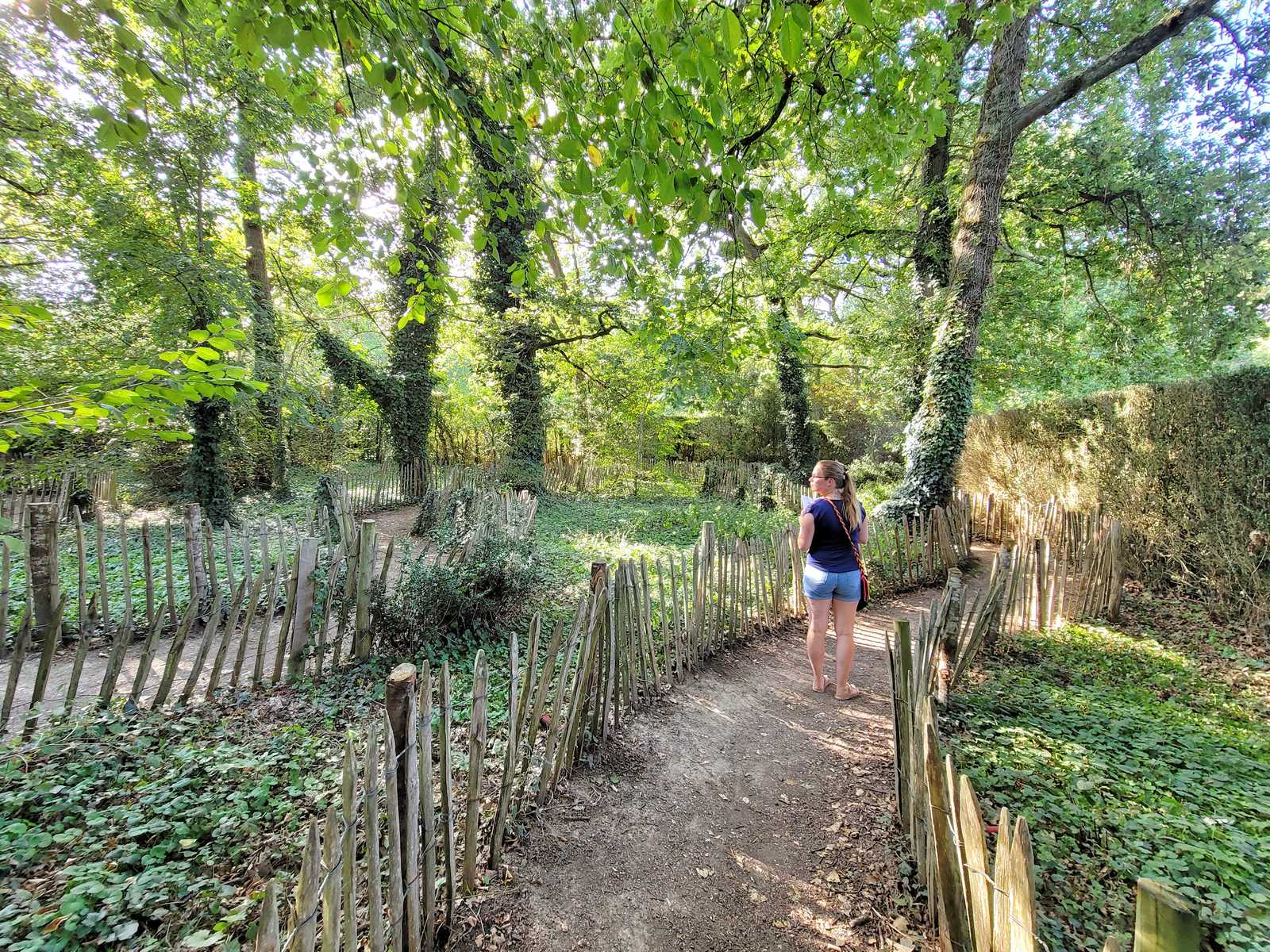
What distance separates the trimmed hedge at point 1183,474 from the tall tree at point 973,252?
223cm

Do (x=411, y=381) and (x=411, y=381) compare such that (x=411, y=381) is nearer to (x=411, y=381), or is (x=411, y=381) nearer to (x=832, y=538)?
(x=411, y=381)

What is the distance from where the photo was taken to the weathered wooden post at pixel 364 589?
421cm

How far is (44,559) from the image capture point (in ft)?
11.8

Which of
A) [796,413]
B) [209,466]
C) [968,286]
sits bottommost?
[209,466]

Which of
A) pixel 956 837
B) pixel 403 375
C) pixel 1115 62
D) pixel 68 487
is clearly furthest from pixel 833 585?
pixel 68 487

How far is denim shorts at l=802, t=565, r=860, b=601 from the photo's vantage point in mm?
4055

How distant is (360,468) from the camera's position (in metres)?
19.2

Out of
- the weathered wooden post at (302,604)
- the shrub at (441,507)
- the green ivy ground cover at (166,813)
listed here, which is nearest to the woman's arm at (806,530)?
the green ivy ground cover at (166,813)

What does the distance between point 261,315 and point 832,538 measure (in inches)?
380

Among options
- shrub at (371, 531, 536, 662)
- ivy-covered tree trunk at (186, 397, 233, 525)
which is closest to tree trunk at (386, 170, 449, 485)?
ivy-covered tree trunk at (186, 397, 233, 525)

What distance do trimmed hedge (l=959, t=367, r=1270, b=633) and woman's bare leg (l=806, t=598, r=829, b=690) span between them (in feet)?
18.1

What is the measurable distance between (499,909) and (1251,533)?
872 centimetres

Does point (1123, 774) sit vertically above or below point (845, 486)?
below

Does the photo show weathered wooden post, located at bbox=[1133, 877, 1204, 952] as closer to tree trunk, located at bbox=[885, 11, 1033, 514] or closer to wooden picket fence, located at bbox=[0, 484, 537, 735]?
wooden picket fence, located at bbox=[0, 484, 537, 735]
